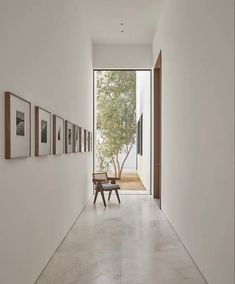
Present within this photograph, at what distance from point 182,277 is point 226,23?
2549mm

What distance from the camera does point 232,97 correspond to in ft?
8.96

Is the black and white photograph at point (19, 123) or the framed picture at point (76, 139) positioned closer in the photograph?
the black and white photograph at point (19, 123)

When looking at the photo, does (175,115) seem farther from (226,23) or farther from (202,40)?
(226,23)

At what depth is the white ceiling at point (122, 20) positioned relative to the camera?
23.5 ft

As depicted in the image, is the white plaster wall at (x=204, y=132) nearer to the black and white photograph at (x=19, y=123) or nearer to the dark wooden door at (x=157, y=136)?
the black and white photograph at (x=19, y=123)

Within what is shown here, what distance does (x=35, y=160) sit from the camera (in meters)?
3.62

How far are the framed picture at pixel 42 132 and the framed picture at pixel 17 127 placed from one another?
27cm

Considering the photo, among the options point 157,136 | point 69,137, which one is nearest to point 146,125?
point 157,136

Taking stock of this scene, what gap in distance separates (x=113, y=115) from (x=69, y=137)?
33.5 feet

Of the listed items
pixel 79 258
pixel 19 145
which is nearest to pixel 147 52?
pixel 79 258

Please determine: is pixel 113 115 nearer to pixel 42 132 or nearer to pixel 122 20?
pixel 122 20

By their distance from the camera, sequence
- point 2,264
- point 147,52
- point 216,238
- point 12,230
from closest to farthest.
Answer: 1. point 2,264
2. point 12,230
3. point 216,238
4. point 147,52

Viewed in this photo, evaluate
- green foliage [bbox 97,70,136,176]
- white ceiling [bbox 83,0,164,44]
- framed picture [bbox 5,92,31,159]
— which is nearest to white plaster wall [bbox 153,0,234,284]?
white ceiling [bbox 83,0,164,44]

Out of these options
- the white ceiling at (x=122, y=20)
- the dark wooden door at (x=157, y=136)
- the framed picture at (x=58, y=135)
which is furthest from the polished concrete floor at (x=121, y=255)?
the white ceiling at (x=122, y=20)
